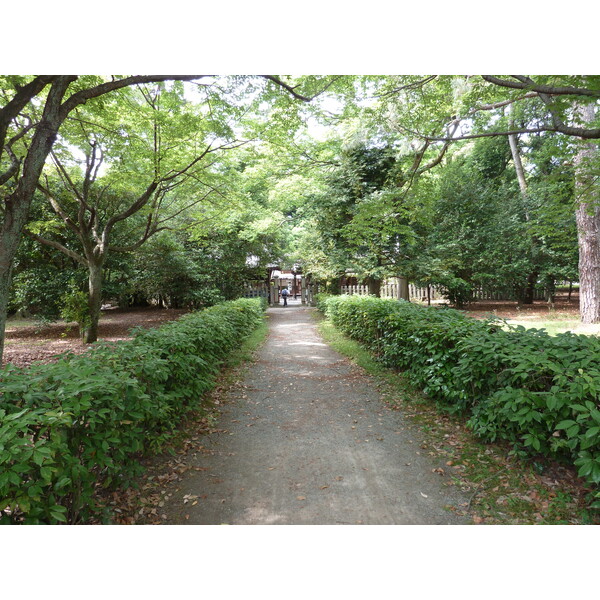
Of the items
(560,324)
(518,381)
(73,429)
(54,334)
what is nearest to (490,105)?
(518,381)

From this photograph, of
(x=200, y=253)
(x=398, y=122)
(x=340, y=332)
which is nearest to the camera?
(x=398, y=122)

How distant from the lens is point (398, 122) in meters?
5.04

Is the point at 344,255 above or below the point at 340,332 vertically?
above

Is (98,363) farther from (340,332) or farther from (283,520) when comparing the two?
(340,332)

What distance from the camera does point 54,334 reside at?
8672 mm

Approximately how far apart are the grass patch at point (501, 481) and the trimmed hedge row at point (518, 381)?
135 mm

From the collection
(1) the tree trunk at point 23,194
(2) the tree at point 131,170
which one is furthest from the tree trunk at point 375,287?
(1) the tree trunk at point 23,194

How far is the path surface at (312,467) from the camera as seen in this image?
2.04 meters

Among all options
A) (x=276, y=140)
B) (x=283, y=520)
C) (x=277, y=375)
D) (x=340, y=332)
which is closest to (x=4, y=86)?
(x=276, y=140)

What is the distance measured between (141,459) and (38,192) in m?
8.32

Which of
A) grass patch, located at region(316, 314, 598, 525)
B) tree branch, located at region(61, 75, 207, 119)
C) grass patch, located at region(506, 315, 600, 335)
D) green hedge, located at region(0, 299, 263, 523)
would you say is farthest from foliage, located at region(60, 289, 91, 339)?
grass patch, located at region(506, 315, 600, 335)

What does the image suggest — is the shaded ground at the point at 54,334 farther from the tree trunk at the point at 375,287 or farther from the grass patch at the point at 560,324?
the grass patch at the point at 560,324

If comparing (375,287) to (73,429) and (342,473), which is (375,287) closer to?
(342,473)

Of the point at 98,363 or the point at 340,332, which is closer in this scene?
the point at 98,363
